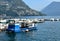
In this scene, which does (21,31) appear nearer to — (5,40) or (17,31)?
(17,31)

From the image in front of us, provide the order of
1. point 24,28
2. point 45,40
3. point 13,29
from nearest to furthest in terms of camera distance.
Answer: point 45,40, point 13,29, point 24,28

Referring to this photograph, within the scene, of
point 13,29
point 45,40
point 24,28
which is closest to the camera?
point 45,40

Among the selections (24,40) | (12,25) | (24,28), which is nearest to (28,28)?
(24,28)

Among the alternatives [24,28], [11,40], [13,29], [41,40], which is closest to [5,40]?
[11,40]

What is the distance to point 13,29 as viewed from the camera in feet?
183

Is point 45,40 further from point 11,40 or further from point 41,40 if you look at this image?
point 11,40

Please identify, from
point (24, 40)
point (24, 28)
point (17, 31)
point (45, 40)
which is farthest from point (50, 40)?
point (24, 28)

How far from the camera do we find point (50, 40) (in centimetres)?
4159

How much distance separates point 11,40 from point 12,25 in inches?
568

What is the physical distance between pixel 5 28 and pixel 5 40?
61.6 feet

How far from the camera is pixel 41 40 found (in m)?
41.8

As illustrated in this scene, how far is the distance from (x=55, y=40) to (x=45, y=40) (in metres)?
1.56

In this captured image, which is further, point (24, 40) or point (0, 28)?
point (0, 28)

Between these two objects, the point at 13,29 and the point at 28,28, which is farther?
the point at 28,28
